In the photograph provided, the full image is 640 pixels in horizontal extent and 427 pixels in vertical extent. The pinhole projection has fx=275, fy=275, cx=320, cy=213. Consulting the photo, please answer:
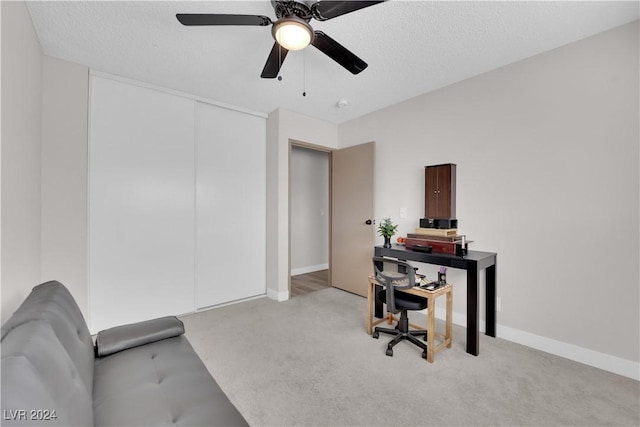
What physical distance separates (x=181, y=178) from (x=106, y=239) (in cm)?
94

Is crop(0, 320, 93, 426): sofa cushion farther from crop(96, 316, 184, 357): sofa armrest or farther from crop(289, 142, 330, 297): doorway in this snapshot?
crop(289, 142, 330, 297): doorway

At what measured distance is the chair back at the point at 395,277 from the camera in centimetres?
226

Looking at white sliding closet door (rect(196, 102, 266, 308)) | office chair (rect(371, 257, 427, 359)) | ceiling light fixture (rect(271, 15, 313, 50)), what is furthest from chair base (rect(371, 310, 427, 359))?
ceiling light fixture (rect(271, 15, 313, 50))

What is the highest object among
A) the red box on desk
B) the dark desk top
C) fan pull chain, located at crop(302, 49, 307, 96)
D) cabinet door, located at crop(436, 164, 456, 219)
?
fan pull chain, located at crop(302, 49, 307, 96)

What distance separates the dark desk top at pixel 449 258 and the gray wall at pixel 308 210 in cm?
250

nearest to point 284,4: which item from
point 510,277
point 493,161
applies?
point 493,161

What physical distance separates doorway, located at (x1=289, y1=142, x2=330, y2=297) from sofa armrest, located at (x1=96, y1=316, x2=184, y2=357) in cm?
323

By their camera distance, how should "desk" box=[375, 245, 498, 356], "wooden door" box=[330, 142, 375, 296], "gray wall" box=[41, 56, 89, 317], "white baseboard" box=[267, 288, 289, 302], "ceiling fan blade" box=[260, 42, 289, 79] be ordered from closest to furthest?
"ceiling fan blade" box=[260, 42, 289, 79]
"desk" box=[375, 245, 498, 356]
"gray wall" box=[41, 56, 89, 317]
"white baseboard" box=[267, 288, 289, 302]
"wooden door" box=[330, 142, 375, 296]

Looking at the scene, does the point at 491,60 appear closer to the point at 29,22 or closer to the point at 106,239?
the point at 29,22

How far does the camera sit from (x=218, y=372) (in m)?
2.07

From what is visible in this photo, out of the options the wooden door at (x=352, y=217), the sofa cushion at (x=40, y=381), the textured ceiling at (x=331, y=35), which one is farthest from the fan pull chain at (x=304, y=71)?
the sofa cushion at (x=40, y=381)

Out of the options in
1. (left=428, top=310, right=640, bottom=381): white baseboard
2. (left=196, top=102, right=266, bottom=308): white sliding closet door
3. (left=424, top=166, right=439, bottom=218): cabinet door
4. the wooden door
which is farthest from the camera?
the wooden door

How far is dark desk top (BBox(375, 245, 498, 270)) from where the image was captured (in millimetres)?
2360

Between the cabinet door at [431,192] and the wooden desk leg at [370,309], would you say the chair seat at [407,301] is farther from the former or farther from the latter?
the cabinet door at [431,192]
